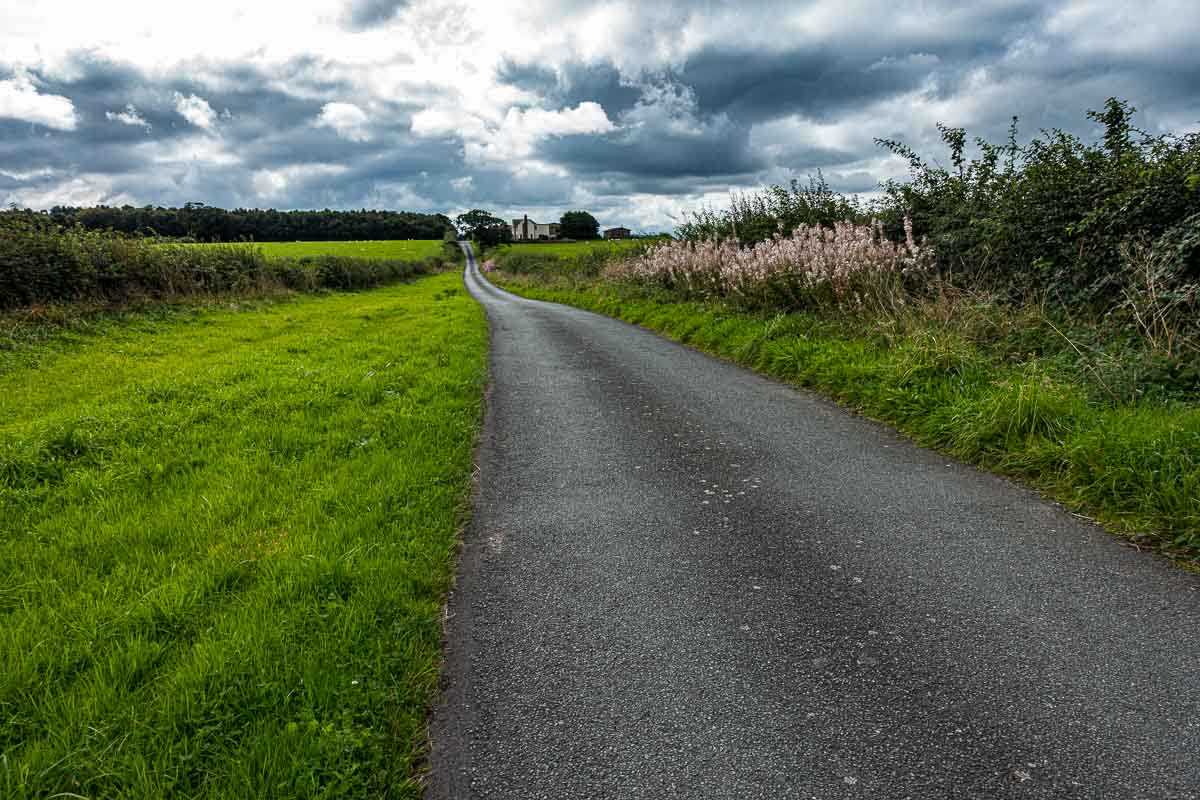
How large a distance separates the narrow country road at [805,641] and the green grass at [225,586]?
343 mm

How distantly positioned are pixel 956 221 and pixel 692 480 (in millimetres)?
8345

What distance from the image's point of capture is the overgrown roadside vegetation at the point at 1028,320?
4.82 m

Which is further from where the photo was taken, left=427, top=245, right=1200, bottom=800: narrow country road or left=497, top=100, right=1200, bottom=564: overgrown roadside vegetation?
left=497, top=100, right=1200, bottom=564: overgrown roadside vegetation

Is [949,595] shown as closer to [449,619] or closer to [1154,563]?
[1154,563]

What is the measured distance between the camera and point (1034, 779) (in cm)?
230

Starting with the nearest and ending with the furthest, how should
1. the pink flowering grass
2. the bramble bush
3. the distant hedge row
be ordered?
the bramble bush
the pink flowering grass
the distant hedge row

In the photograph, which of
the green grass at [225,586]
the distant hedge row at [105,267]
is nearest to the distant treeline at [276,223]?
the distant hedge row at [105,267]

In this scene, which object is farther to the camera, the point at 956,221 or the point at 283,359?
the point at 283,359

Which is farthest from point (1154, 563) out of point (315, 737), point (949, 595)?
point (315, 737)

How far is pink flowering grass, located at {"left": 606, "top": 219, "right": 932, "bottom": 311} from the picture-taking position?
1028 centimetres

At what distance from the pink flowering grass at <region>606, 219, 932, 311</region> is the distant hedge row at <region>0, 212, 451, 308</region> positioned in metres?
15.1

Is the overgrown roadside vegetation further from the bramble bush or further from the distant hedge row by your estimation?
the distant hedge row

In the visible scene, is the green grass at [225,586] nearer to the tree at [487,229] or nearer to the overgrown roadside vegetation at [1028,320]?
the overgrown roadside vegetation at [1028,320]

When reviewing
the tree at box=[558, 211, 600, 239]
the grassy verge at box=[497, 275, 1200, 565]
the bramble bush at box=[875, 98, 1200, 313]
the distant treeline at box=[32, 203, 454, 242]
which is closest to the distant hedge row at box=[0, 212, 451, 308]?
the distant treeline at box=[32, 203, 454, 242]
